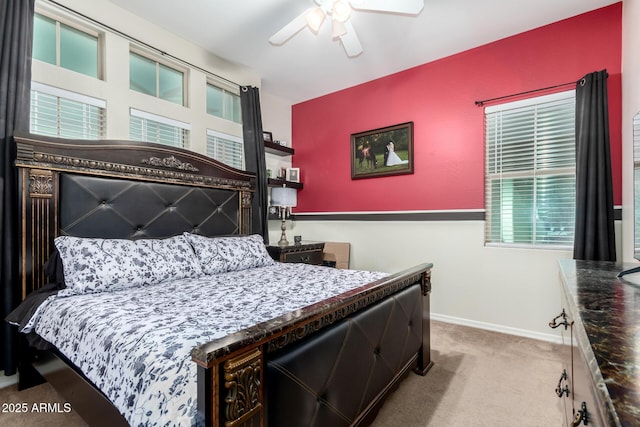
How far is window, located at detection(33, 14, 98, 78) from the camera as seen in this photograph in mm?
2227

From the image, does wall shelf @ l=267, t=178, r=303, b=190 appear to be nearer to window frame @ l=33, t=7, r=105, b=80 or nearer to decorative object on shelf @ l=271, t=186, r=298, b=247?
decorative object on shelf @ l=271, t=186, r=298, b=247

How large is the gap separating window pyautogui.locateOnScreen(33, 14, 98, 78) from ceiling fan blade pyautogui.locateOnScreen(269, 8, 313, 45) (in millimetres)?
1464

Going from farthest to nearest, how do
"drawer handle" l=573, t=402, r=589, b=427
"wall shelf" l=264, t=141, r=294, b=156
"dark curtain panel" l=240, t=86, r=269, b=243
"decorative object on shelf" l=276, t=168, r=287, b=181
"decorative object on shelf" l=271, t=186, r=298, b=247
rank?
"decorative object on shelf" l=276, t=168, r=287, b=181
"wall shelf" l=264, t=141, r=294, b=156
"decorative object on shelf" l=271, t=186, r=298, b=247
"dark curtain panel" l=240, t=86, r=269, b=243
"drawer handle" l=573, t=402, r=589, b=427

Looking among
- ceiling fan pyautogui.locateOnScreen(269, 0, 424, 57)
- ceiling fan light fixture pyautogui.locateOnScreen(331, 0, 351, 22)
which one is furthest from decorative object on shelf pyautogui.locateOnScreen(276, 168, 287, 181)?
ceiling fan light fixture pyautogui.locateOnScreen(331, 0, 351, 22)

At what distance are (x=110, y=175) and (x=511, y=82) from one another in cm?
360

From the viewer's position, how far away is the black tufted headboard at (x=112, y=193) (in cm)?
196

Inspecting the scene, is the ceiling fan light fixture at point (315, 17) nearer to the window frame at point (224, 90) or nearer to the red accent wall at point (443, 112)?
the window frame at point (224, 90)

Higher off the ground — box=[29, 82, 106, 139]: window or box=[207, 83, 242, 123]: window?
box=[207, 83, 242, 123]: window

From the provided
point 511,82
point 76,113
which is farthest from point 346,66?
point 76,113

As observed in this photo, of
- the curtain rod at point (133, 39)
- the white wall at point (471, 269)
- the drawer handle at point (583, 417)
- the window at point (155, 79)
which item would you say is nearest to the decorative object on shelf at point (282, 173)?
the white wall at point (471, 269)

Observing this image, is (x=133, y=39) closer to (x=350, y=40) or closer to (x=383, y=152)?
(x=350, y=40)

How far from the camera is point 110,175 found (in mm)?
2330

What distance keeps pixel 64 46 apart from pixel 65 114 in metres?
0.53

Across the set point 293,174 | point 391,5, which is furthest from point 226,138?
point 391,5
